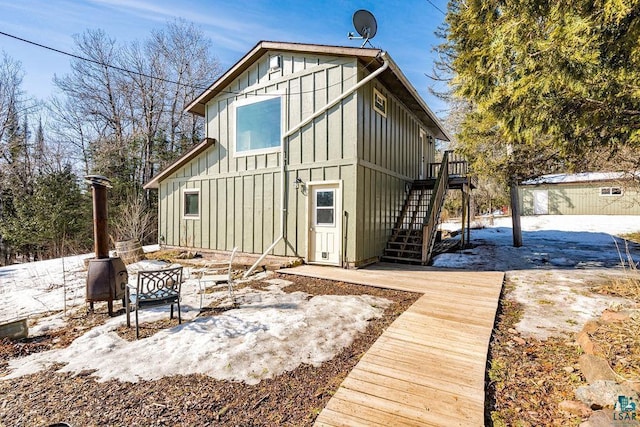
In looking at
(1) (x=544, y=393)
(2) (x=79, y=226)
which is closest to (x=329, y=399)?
(1) (x=544, y=393)

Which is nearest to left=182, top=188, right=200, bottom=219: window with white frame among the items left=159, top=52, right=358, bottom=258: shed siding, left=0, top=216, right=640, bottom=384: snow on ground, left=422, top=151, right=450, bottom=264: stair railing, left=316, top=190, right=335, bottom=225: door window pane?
left=159, top=52, right=358, bottom=258: shed siding

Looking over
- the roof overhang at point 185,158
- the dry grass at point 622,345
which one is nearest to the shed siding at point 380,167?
the dry grass at point 622,345

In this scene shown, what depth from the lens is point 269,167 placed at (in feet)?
27.7

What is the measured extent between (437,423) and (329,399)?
0.82 metres

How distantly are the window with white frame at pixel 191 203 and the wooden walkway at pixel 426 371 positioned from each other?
832cm

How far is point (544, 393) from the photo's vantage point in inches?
94.3

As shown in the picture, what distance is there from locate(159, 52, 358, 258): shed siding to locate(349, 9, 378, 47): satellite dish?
1.06 metres

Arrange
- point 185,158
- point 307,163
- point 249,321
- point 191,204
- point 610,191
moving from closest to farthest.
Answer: point 249,321
point 307,163
point 185,158
point 191,204
point 610,191

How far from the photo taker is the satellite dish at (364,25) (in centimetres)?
741

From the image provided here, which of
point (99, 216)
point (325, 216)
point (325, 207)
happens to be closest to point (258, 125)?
point (325, 207)

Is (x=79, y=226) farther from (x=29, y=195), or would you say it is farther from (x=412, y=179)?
(x=412, y=179)

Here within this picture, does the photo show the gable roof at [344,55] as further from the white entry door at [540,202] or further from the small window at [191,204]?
the white entry door at [540,202]

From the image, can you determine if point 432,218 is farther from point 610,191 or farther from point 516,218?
point 610,191

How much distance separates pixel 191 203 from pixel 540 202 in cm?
2497
